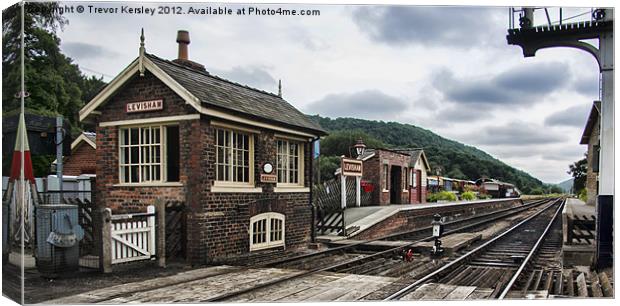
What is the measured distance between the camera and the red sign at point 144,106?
804cm

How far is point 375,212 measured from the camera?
11.8 meters

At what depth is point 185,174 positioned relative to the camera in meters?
8.30

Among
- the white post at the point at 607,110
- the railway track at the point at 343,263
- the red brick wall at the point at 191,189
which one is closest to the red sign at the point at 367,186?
the railway track at the point at 343,263

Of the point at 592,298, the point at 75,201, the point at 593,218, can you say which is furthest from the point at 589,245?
the point at 75,201

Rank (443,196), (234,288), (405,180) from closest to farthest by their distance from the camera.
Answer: (234,288) < (443,196) < (405,180)

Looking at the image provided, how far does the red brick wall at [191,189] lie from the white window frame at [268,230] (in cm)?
12

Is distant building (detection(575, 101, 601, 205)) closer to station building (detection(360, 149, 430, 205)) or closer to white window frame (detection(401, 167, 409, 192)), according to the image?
station building (detection(360, 149, 430, 205))

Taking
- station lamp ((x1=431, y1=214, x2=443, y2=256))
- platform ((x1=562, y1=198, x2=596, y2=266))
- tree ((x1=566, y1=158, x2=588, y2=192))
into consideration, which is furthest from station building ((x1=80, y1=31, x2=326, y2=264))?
platform ((x1=562, y1=198, x2=596, y2=266))

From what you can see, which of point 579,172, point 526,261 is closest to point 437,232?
point 526,261

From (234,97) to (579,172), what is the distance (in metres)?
5.11

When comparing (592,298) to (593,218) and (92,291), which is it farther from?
(92,291)

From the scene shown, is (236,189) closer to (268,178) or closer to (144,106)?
(268,178)

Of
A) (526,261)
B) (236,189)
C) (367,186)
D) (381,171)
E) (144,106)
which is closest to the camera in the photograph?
(144,106)

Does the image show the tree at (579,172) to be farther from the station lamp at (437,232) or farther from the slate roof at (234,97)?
the slate roof at (234,97)
